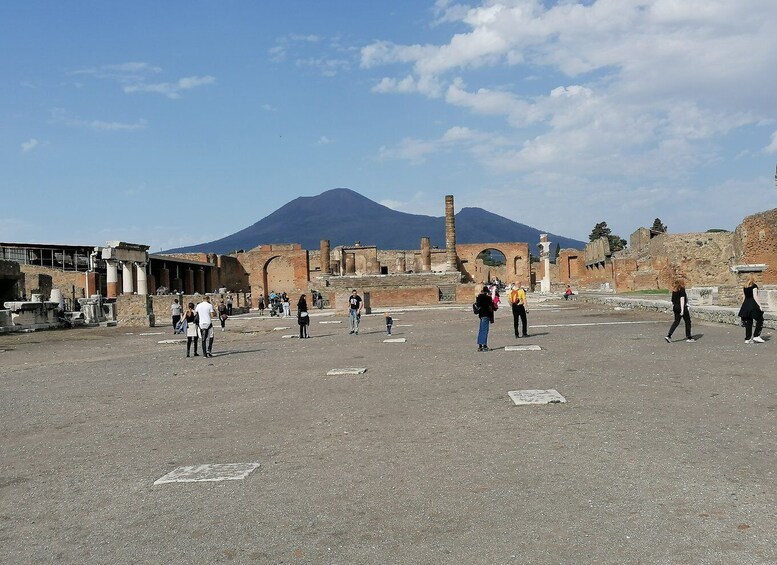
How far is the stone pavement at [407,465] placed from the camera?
3.75 m

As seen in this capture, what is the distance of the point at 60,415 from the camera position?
27.8 feet

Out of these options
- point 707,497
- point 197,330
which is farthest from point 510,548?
point 197,330

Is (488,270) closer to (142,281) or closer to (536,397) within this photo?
(142,281)

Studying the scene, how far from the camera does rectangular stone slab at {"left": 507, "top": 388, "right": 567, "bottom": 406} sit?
7715 millimetres

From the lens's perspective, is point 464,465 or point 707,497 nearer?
point 707,497

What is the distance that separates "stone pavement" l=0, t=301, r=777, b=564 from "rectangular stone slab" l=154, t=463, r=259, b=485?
0.17 feet

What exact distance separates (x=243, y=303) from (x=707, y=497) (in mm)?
44427

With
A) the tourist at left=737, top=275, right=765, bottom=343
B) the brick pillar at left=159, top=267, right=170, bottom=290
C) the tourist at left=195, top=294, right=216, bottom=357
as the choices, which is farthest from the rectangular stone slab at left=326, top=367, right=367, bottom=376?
the brick pillar at left=159, top=267, right=170, bottom=290

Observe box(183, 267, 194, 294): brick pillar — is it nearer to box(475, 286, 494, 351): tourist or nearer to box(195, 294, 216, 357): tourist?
box(195, 294, 216, 357): tourist

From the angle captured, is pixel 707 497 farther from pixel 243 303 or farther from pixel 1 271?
pixel 243 303

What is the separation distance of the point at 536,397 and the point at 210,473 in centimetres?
412

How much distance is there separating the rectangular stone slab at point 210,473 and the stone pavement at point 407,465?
0.17 feet

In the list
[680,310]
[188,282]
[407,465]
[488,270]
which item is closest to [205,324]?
[680,310]

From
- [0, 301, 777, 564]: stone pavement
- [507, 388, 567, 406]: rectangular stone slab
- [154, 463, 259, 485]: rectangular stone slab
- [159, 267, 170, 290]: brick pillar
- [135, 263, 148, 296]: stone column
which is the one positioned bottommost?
[0, 301, 777, 564]: stone pavement
